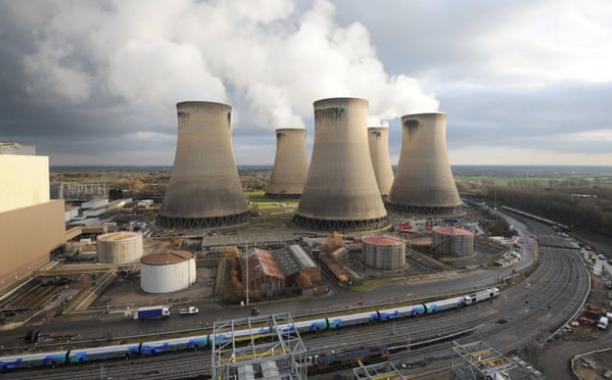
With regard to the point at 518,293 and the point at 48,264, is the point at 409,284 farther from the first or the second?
the point at 48,264

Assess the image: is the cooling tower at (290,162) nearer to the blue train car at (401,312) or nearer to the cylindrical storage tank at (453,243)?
the cylindrical storage tank at (453,243)

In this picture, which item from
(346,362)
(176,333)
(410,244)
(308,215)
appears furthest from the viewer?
(308,215)

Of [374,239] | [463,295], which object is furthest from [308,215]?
[463,295]

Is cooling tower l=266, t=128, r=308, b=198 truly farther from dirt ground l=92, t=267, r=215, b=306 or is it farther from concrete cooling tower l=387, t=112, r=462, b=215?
dirt ground l=92, t=267, r=215, b=306

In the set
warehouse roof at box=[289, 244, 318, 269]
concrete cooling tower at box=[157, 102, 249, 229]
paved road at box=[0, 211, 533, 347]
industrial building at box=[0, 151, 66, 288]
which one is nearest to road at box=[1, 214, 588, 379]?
paved road at box=[0, 211, 533, 347]

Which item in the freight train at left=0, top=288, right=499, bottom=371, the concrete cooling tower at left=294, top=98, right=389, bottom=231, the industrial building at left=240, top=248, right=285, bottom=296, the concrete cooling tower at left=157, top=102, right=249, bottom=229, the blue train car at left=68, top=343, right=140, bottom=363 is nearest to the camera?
the freight train at left=0, top=288, right=499, bottom=371
